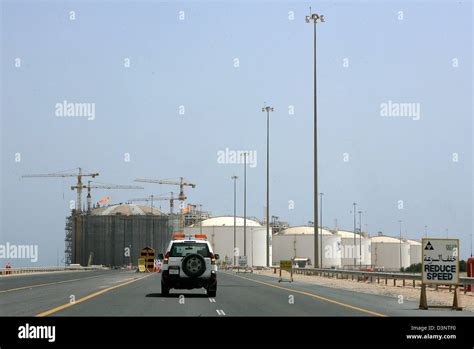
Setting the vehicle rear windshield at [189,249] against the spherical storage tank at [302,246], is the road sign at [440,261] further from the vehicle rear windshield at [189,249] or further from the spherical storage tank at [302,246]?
the spherical storage tank at [302,246]

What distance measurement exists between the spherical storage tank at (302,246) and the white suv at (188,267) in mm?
126714

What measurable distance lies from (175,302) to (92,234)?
136 m

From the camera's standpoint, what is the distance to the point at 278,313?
910 inches

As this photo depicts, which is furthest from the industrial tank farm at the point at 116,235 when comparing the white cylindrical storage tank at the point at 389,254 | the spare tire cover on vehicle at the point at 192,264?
the spare tire cover on vehicle at the point at 192,264

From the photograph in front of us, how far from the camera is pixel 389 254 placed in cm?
18362

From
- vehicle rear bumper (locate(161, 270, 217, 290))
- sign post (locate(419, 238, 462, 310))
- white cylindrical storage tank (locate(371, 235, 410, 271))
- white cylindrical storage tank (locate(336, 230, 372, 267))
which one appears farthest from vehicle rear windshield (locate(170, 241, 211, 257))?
white cylindrical storage tank (locate(371, 235, 410, 271))

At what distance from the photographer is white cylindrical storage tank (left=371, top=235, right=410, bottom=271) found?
597ft

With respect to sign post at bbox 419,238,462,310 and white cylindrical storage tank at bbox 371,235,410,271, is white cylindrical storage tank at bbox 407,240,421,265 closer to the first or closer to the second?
white cylindrical storage tank at bbox 371,235,410,271

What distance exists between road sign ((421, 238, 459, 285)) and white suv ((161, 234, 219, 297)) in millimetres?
8098

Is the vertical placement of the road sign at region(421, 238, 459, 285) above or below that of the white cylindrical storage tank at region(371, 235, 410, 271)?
above

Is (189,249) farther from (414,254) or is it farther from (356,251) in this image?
(414,254)

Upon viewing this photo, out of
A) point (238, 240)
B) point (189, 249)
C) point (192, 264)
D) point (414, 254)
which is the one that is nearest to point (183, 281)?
point (192, 264)
